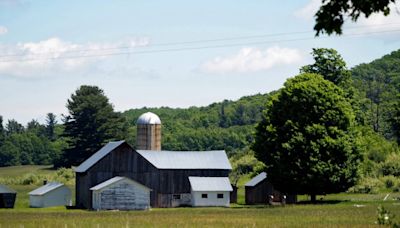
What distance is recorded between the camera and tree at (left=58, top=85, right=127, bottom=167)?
13738cm

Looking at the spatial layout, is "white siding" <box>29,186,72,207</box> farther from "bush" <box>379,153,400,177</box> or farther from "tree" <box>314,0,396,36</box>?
"tree" <box>314,0,396,36</box>

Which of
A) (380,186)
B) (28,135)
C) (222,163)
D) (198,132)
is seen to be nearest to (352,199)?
(380,186)

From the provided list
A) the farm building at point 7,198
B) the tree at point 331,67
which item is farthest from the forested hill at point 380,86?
the farm building at point 7,198

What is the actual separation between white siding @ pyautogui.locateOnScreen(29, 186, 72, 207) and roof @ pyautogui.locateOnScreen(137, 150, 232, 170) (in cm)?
778

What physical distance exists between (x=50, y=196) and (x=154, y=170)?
948cm

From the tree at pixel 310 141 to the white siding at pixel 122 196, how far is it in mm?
10398

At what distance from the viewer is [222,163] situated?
8175 cm

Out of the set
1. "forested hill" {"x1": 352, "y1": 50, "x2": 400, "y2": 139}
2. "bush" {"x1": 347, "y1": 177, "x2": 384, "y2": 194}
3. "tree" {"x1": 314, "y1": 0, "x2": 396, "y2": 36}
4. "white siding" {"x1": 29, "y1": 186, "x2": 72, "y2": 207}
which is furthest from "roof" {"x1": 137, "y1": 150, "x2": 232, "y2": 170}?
"tree" {"x1": 314, "y1": 0, "x2": 396, "y2": 36}

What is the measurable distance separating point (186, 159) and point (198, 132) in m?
89.1

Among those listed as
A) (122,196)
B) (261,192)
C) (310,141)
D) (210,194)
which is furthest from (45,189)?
(310,141)

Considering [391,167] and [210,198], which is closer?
[210,198]

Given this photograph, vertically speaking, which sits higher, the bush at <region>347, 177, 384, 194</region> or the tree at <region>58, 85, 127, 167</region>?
the tree at <region>58, 85, 127, 167</region>

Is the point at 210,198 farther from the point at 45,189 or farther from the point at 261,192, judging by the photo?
the point at 45,189

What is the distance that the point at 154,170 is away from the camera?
258ft
